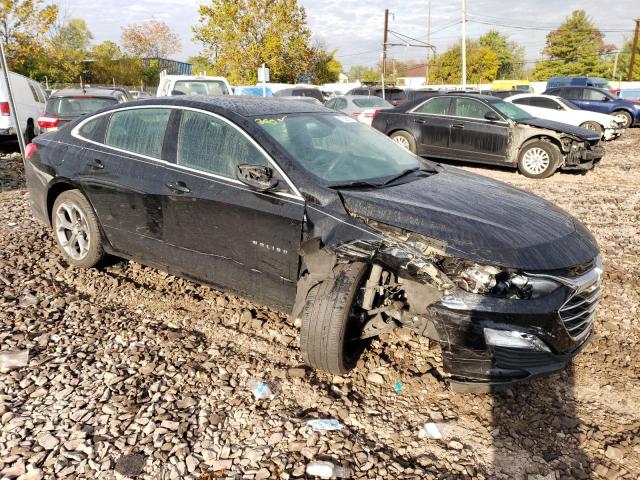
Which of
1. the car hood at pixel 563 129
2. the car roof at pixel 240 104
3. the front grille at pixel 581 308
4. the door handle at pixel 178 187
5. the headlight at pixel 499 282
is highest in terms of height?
the car roof at pixel 240 104

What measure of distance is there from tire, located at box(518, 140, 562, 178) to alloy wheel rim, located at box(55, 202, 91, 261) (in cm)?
838

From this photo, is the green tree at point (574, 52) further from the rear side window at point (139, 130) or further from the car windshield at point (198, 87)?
the rear side window at point (139, 130)

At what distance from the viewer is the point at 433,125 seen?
10.9m

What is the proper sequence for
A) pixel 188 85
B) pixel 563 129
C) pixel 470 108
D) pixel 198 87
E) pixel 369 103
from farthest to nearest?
pixel 369 103 < pixel 198 87 < pixel 188 85 < pixel 470 108 < pixel 563 129

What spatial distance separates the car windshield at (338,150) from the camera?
337cm

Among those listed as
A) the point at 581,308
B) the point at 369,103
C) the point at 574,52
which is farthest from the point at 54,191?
the point at 574,52

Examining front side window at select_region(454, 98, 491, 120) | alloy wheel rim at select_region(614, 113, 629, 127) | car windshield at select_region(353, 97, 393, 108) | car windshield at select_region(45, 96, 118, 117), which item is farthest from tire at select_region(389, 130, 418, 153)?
alloy wheel rim at select_region(614, 113, 629, 127)

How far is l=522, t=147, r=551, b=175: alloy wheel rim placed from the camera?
974cm

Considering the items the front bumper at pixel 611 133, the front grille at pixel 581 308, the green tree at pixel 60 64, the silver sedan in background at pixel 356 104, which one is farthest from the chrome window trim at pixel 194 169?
the green tree at pixel 60 64

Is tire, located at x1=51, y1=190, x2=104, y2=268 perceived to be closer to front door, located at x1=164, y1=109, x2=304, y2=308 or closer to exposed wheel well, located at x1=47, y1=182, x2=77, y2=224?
exposed wheel well, located at x1=47, y1=182, x2=77, y2=224

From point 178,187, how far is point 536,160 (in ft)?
27.0

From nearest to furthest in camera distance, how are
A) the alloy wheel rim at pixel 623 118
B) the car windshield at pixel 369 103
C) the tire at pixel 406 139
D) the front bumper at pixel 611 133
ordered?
the tire at pixel 406 139, the car windshield at pixel 369 103, the front bumper at pixel 611 133, the alloy wheel rim at pixel 623 118

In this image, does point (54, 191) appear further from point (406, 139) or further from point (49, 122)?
point (406, 139)

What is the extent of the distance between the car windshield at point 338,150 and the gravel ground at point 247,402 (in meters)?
1.21
